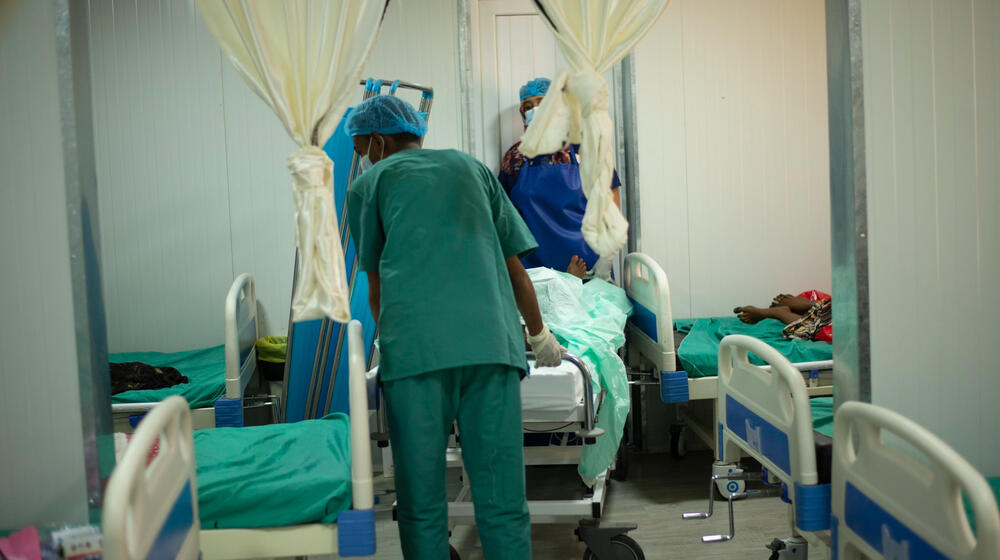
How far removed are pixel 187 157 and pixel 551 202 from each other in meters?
2.05

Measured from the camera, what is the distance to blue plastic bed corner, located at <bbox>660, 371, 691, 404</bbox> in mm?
3586

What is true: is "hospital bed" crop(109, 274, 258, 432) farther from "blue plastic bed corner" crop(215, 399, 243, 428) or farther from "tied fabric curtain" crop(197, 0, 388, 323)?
"tied fabric curtain" crop(197, 0, 388, 323)

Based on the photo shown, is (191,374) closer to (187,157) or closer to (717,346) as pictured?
(187,157)

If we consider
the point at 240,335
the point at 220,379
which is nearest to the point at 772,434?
the point at 240,335

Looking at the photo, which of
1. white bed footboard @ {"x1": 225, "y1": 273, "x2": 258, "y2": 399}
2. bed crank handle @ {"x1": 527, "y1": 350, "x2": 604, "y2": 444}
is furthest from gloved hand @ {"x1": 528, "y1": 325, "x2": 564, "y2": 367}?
white bed footboard @ {"x1": 225, "y1": 273, "x2": 258, "y2": 399}

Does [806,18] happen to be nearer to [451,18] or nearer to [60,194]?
[451,18]

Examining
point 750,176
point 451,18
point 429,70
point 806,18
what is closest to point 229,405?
point 429,70

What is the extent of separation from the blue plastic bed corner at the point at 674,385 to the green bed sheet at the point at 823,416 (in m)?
0.72

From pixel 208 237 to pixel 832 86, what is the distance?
3.46 m

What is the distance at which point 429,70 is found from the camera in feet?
14.3

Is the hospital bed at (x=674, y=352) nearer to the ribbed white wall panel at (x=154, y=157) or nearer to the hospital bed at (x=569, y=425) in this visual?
the hospital bed at (x=569, y=425)

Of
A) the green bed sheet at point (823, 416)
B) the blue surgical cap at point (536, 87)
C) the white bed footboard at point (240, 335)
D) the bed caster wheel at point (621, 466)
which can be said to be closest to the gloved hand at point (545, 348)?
the green bed sheet at point (823, 416)

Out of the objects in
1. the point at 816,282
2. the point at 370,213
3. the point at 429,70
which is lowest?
the point at 816,282

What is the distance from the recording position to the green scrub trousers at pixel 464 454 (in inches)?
83.9
